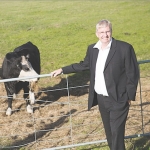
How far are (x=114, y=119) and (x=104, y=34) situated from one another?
1076 millimetres

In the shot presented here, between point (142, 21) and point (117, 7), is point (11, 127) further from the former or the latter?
point (117, 7)

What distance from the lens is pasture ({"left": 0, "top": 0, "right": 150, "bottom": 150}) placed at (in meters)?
7.12

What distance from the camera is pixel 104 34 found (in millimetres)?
4078

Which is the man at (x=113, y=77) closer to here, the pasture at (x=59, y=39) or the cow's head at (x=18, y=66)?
the pasture at (x=59, y=39)

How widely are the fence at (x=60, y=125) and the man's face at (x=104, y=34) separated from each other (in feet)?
4.22

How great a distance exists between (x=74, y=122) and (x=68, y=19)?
13.9m

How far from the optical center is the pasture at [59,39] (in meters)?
7.12

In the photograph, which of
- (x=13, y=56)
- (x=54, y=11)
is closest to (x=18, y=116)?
(x=13, y=56)

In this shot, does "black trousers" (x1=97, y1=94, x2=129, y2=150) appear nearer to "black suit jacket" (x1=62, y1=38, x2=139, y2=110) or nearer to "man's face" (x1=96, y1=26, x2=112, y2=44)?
"black suit jacket" (x1=62, y1=38, x2=139, y2=110)

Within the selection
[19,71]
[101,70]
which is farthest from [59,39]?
[101,70]

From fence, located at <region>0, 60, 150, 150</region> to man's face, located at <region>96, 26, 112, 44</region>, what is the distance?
1.29 m

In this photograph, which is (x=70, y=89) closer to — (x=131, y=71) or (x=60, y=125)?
(x=60, y=125)

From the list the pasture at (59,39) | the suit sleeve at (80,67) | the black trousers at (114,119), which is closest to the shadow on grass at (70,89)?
the pasture at (59,39)

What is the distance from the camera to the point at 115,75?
4.18 metres
